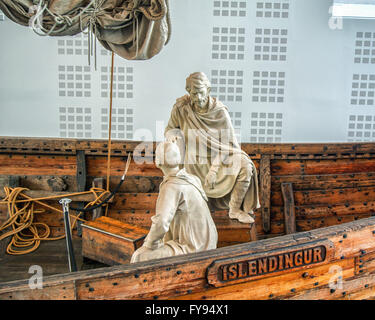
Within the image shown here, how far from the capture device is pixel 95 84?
3.77 m

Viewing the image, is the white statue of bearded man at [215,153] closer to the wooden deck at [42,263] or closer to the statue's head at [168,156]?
the statue's head at [168,156]

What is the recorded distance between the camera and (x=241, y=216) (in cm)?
277

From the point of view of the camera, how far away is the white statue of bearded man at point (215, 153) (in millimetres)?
2707

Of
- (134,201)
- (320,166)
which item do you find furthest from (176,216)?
(320,166)

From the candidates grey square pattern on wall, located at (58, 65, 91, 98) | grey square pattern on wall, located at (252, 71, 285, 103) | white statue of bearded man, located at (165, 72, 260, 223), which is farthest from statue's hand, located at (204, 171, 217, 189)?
grey square pattern on wall, located at (58, 65, 91, 98)

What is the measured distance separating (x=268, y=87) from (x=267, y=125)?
38cm

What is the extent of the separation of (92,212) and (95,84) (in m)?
1.25

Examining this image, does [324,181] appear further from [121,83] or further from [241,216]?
[121,83]

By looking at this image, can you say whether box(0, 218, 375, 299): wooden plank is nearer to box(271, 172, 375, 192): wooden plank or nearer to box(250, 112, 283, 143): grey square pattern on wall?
box(271, 172, 375, 192): wooden plank

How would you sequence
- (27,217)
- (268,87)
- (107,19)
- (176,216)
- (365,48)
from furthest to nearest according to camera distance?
(365,48), (268,87), (27,217), (107,19), (176,216)

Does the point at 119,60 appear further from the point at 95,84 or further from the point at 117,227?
the point at 117,227

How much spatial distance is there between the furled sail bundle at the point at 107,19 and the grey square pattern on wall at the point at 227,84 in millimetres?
1512

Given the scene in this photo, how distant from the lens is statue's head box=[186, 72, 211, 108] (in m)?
2.51

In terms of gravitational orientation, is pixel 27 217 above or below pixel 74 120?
below
